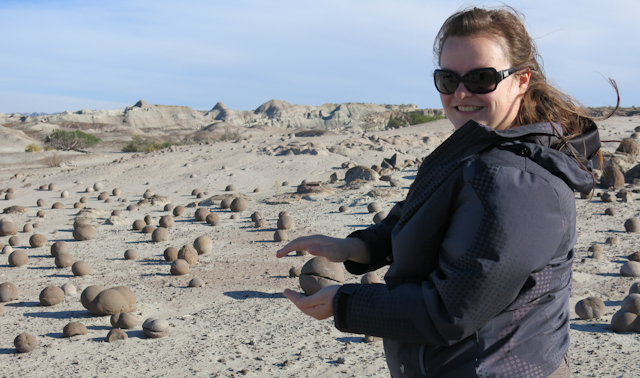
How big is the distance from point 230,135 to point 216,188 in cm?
1499

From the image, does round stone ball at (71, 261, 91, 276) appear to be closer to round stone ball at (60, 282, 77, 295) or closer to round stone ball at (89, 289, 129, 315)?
round stone ball at (60, 282, 77, 295)

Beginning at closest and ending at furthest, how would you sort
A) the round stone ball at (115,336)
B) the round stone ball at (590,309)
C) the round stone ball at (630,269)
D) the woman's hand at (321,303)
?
the woman's hand at (321,303), the round stone ball at (590,309), the round stone ball at (115,336), the round stone ball at (630,269)

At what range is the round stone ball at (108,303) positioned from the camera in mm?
4594

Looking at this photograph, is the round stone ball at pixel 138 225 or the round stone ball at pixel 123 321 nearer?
the round stone ball at pixel 123 321

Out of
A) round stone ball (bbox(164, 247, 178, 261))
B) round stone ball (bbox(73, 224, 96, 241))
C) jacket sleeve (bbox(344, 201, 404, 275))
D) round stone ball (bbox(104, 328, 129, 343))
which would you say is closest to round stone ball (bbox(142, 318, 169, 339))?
round stone ball (bbox(104, 328, 129, 343))

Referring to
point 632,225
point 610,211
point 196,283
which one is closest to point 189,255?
point 196,283

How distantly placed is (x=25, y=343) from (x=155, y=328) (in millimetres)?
935

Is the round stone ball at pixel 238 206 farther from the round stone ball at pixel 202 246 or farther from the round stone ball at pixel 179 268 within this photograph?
the round stone ball at pixel 179 268

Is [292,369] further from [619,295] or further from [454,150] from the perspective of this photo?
[619,295]

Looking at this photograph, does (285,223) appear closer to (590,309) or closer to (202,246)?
(202,246)

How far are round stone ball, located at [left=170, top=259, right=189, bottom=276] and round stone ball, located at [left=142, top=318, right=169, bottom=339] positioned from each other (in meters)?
1.67

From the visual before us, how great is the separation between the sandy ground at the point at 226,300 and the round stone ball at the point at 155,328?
53 mm

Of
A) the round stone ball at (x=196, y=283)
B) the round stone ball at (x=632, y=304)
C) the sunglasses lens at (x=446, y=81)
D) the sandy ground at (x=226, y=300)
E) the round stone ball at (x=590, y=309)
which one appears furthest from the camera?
the round stone ball at (x=196, y=283)

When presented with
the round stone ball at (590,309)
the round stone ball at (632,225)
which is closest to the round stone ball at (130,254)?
the round stone ball at (590,309)
